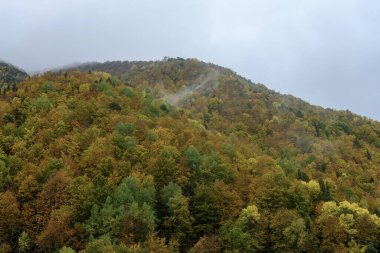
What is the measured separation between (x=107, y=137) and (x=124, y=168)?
1290 centimetres

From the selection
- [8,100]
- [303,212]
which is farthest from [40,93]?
[303,212]

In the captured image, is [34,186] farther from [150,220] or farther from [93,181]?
[150,220]

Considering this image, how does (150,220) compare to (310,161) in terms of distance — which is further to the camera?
(310,161)

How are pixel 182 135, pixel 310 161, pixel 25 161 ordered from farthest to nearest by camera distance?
1. pixel 310 161
2. pixel 182 135
3. pixel 25 161

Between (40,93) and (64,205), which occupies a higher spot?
(40,93)

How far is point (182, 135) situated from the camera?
396 feet

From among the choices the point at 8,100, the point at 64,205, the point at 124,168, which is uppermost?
the point at 8,100

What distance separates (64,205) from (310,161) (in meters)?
96.2

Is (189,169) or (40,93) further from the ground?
(40,93)

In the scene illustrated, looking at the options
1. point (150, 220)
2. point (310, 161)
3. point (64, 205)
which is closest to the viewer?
point (150, 220)

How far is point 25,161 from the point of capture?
10225 centimetres

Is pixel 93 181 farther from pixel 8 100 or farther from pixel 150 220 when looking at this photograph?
pixel 8 100

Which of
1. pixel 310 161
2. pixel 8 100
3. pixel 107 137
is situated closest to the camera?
pixel 107 137

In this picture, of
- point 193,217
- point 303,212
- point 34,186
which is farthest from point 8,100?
point 303,212
